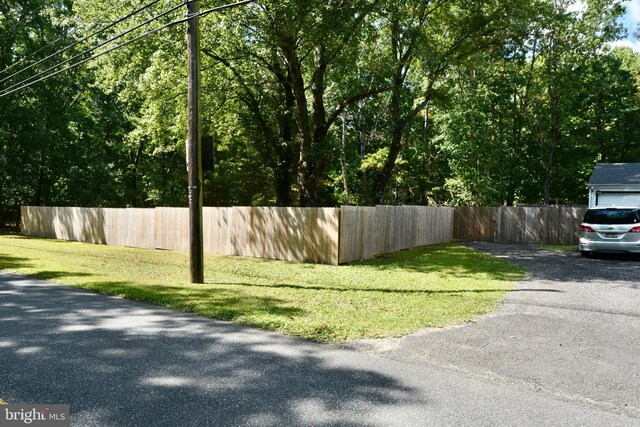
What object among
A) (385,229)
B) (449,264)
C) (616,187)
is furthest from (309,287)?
(616,187)

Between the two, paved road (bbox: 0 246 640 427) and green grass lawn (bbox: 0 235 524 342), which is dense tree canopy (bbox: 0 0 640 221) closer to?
green grass lawn (bbox: 0 235 524 342)

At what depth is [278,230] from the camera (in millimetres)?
14906

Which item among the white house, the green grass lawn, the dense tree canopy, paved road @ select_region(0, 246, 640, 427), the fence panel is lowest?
the green grass lawn

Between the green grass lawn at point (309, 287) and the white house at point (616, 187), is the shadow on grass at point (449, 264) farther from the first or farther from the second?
the white house at point (616, 187)

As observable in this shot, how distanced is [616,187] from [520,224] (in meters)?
4.59

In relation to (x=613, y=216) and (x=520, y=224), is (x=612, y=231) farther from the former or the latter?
(x=520, y=224)

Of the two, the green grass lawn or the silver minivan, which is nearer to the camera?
the green grass lawn

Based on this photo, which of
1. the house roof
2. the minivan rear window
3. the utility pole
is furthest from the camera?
the house roof

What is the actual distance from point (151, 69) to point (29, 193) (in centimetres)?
2121

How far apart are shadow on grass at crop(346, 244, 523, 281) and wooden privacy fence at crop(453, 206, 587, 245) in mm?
7825

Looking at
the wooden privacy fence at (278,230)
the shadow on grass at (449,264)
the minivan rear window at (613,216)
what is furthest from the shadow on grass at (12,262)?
the minivan rear window at (613,216)

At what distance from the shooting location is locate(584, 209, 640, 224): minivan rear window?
47.2ft

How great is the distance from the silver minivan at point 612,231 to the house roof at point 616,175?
7658mm

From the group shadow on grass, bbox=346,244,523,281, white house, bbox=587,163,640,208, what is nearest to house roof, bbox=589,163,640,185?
white house, bbox=587,163,640,208
